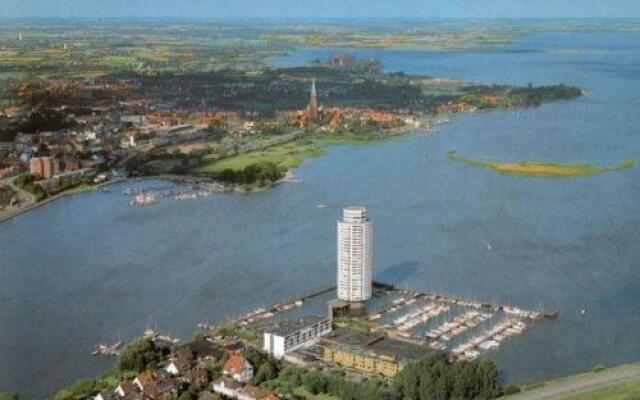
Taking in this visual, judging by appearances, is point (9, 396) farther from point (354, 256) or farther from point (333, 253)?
point (333, 253)

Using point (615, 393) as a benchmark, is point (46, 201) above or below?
below

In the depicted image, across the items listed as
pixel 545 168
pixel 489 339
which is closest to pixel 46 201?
pixel 489 339

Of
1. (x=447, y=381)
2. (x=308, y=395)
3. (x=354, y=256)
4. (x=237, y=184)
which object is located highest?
(x=354, y=256)

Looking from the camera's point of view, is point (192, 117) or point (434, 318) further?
point (192, 117)

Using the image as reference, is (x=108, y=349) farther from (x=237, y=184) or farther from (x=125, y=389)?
(x=237, y=184)

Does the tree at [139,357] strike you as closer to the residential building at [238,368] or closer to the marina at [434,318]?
the residential building at [238,368]

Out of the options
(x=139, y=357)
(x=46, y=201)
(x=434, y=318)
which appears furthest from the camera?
(x=46, y=201)

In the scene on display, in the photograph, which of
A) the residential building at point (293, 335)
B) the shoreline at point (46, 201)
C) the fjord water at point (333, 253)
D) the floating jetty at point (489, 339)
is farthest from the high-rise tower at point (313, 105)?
the residential building at point (293, 335)

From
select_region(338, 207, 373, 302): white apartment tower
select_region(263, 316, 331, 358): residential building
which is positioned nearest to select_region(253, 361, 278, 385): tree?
select_region(263, 316, 331, 358): residential building

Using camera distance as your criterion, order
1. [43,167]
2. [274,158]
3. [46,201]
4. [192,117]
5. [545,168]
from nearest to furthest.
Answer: [46,201] → [43,167] → [545,168] → [274,158] → [192,117]
